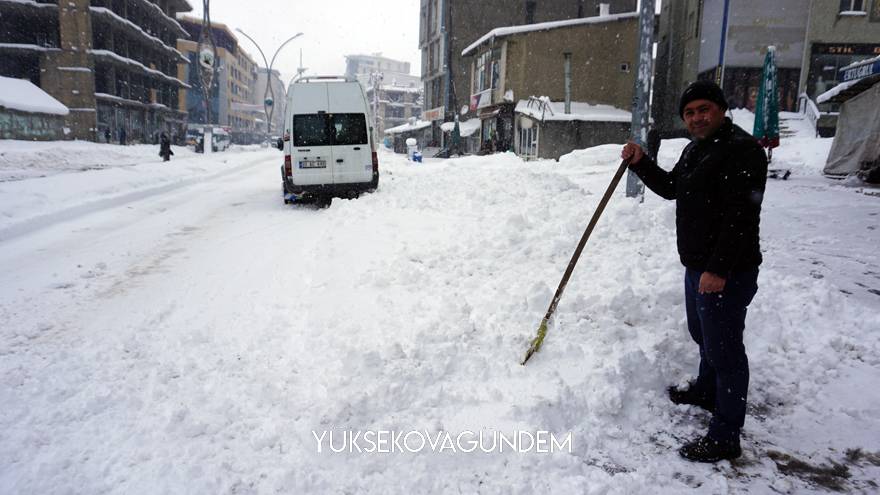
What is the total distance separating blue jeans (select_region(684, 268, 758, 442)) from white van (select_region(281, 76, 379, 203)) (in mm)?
9463

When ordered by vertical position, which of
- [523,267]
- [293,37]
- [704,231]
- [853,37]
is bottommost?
[523,267]

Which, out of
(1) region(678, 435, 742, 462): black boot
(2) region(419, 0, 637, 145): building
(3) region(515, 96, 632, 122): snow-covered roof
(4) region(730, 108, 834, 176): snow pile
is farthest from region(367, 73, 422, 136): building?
(1) region(678, 435, 742, 462): black boot

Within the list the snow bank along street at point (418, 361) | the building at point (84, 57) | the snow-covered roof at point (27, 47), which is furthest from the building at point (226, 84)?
the snow bank along street at point (418, 361)

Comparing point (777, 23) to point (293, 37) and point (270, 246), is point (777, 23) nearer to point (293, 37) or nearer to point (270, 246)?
point (270, 246)

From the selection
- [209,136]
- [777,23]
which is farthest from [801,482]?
[209,136]

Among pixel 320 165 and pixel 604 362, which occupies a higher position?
pixel 320 165

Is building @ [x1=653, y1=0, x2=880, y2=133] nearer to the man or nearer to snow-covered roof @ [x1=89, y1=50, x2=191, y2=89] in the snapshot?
the man

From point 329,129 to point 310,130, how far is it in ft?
1.36

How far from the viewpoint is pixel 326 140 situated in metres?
11.0

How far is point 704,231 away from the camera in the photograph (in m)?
2.50

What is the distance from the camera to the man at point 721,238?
2.32 meters

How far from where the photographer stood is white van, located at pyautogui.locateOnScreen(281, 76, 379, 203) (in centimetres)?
1084

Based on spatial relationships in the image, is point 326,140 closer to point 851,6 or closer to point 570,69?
point 570,69

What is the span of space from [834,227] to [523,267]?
5.08 m
